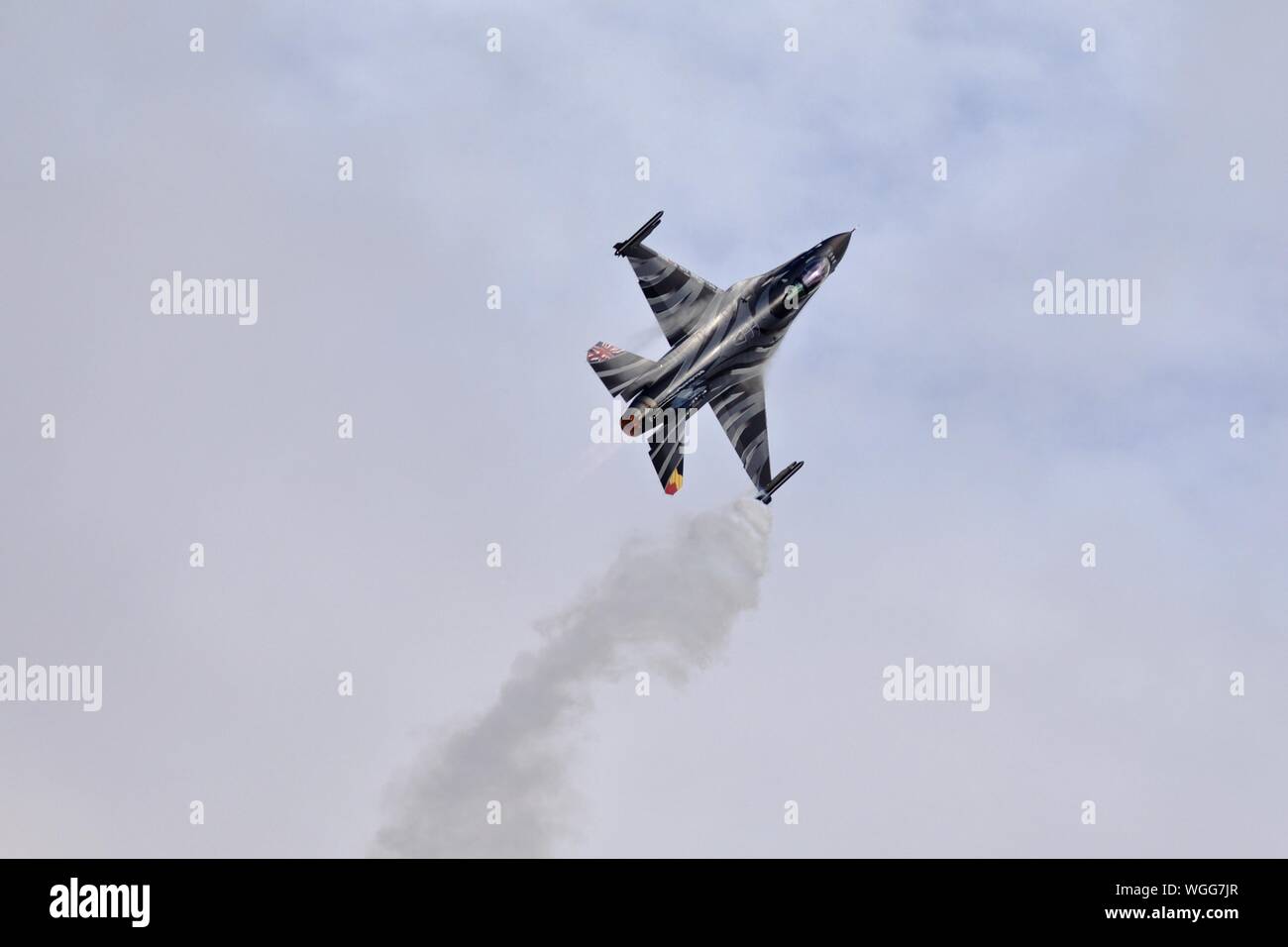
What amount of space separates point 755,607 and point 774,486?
9724mm

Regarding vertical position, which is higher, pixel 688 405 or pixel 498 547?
pixel 688 405

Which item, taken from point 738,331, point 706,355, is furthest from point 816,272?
point 706,355

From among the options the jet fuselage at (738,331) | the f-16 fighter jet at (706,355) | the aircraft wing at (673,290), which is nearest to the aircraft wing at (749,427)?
the f-16 fighter jet at (706,355)

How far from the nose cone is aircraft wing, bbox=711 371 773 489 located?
10.7 m

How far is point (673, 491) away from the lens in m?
128

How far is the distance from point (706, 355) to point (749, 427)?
914cm

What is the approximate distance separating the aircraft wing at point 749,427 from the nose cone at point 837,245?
10723 mm

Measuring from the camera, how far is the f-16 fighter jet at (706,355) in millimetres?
125125
